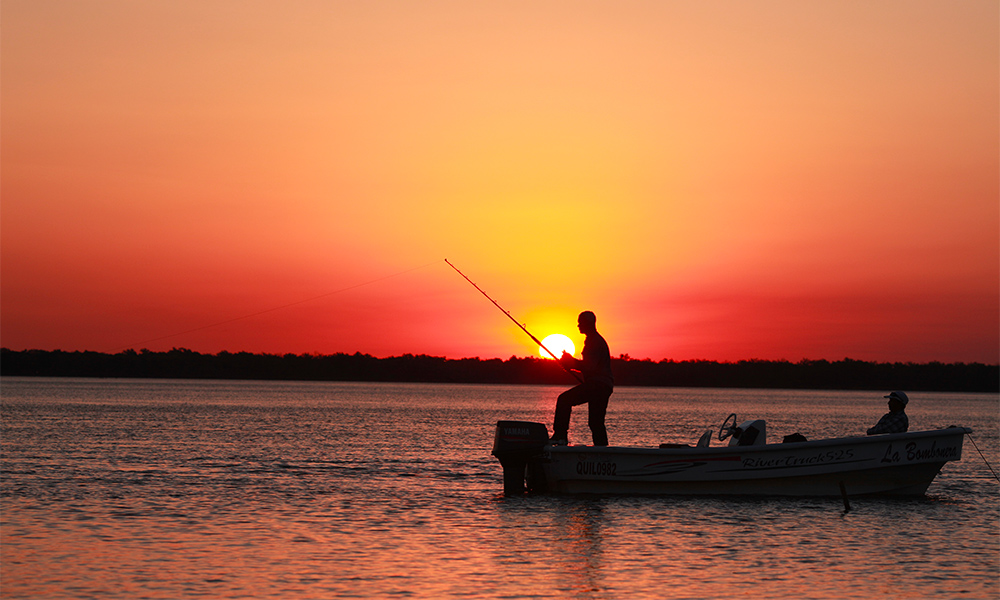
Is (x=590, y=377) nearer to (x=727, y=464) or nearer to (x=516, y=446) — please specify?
(x=516, y=446)

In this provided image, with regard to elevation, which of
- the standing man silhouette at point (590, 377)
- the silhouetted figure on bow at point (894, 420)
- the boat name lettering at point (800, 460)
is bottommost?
the boat name lettering at point (800, 460)

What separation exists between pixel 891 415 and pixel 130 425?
30.6 metres

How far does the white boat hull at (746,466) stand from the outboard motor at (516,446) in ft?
0.50

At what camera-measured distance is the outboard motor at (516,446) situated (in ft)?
48.1

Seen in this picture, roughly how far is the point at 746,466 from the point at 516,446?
141 inches

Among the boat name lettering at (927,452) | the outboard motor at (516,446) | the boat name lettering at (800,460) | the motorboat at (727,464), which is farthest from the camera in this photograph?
the boat name lettering at (927,452)

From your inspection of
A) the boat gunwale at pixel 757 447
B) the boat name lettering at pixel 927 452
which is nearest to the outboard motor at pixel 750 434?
the boat gunwale at pixel 757 447

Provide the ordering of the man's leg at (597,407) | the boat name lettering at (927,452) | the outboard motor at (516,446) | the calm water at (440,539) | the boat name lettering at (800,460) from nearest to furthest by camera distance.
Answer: the calm water at (440,539)
the man's leg at (597,407)
the outboard motor at (516,446)
the boat name lettering at (800,460)
the boat name lettering at (927,452)

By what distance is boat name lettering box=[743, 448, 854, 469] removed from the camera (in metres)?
14.9

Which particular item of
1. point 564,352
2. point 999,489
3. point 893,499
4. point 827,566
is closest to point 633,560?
Result: point 827,566

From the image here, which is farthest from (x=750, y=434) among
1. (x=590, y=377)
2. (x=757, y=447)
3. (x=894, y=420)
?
(x=590, y=377)

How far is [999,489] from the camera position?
19.3 metres

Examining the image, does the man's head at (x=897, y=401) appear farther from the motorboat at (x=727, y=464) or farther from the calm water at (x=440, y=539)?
the calm water at (x=440, y=539)

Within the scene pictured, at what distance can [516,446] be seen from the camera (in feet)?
48.3
